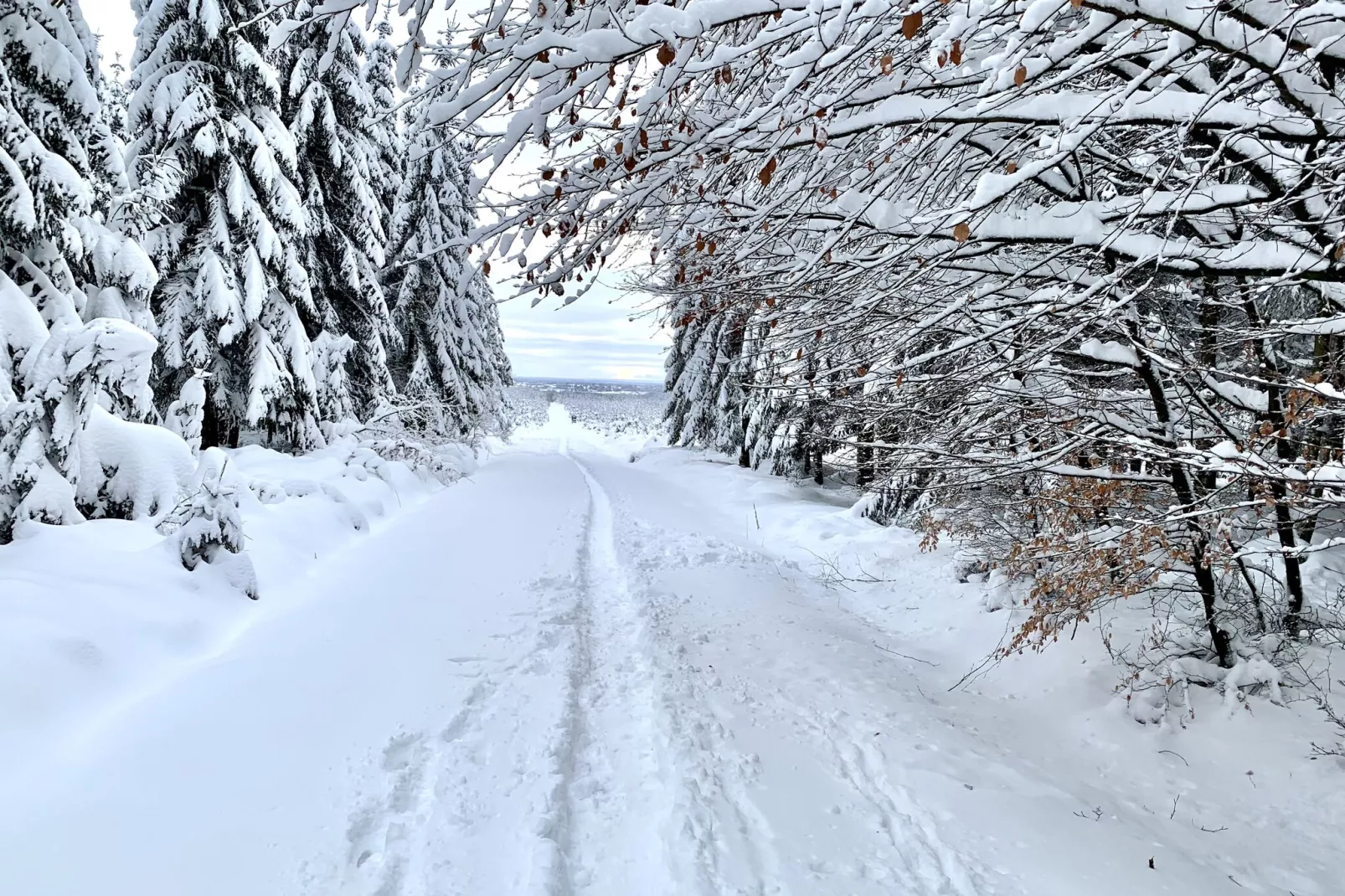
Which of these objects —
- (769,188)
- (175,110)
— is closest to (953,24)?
(769,188)

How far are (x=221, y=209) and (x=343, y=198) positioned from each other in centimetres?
363

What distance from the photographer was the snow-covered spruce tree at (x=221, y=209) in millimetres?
10484

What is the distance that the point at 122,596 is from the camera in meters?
4.36

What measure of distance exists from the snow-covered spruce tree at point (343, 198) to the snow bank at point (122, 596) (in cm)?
740

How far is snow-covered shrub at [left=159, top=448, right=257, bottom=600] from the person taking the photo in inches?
204

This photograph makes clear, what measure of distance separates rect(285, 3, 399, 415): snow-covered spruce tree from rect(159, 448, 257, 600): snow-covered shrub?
28.0 ft

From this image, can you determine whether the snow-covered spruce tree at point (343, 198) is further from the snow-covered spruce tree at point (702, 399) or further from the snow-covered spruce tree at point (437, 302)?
the snow-covered spruce tree at point (702, 399)

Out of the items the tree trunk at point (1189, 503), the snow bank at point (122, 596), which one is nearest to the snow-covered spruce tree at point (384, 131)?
the snow bank at point (122, 596)

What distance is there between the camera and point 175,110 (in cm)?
1034

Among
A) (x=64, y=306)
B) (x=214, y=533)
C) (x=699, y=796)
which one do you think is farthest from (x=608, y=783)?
(x=64, y=306)

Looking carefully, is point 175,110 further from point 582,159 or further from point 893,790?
point 893,790

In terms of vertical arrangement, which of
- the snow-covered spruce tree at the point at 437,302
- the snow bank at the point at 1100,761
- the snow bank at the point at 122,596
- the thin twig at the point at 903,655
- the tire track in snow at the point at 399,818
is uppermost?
the snow-covered spruce tree at the point at 437,302

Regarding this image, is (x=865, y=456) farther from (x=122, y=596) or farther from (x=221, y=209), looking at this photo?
(x=221, y=209)

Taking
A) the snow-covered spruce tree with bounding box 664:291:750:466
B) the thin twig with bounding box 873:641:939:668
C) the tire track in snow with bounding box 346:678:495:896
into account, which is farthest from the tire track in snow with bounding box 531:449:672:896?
the snow-covered spruce tree with bounding box 664:291:750:466
